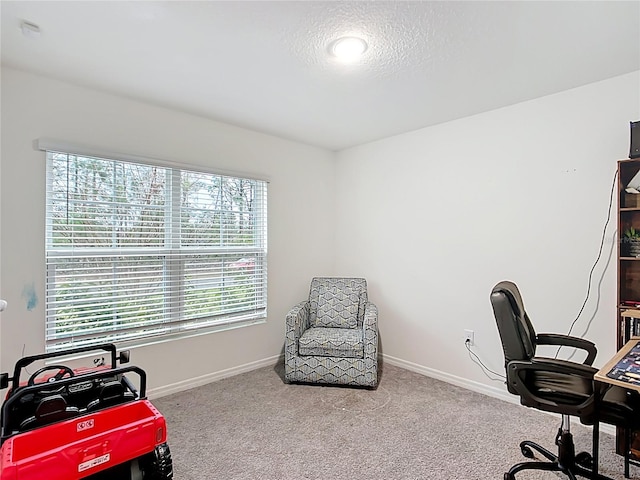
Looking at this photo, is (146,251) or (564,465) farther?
(146,251)

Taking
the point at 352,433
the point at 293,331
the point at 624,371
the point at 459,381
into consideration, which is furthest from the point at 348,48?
the point at 459,381

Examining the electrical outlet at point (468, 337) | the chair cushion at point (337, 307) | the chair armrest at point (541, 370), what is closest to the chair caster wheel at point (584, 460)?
the chair armrest at point (541, 370)

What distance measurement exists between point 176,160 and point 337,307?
6.75ft

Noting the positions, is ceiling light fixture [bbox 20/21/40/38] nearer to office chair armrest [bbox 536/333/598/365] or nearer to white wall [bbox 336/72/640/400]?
white wall [bbox 336/72/640/400]

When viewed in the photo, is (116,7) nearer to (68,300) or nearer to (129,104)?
(129,104)

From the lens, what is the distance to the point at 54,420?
Result: 4.64 feet

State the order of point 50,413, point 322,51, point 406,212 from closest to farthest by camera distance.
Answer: point 50,413
point 322,51
point 406,212

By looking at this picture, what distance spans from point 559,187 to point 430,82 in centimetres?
123

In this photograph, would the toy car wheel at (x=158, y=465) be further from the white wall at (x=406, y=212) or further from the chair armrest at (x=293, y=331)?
the chair armrest at (x=293, y=331)

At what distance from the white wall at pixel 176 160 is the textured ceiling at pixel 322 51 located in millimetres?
185

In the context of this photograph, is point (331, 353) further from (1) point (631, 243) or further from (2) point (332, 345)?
(1) point (631, 243)

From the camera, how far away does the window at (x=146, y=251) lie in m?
2.49

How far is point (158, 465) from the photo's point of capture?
1489 mm

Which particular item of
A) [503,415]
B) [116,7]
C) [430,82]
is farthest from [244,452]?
[430,82]
